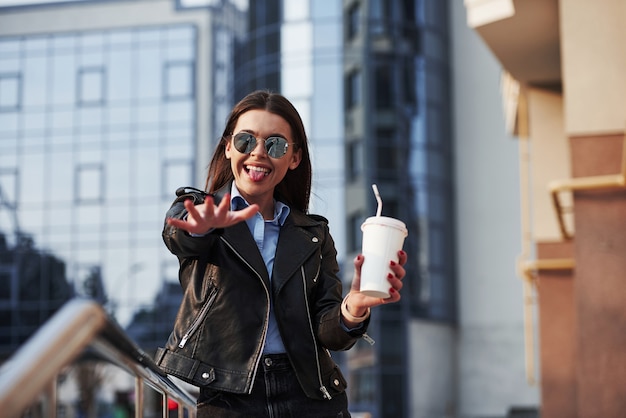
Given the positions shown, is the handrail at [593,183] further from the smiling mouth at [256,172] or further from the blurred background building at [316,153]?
the blurred background building at [316,153]

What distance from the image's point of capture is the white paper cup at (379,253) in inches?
118

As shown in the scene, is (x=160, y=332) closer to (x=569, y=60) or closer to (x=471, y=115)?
(x=471, y=115)

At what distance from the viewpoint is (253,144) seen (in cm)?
346

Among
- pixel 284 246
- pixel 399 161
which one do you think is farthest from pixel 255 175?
pixel 399 161

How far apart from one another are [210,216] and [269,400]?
60cm

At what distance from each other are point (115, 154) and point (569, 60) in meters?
37.7

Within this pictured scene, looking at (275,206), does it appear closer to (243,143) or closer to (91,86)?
(243,143)

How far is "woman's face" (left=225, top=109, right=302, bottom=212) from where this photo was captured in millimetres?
3447

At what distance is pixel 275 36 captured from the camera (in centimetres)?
4000

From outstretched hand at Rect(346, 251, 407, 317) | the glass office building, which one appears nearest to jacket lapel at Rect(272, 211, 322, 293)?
outstretched hand at Rect(346, 251, 407, 317)

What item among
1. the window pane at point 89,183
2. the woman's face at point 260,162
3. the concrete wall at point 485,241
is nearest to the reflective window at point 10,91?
the window pane at point 89,183

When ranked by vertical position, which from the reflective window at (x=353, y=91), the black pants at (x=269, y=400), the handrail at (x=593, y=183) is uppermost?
the reflective window at (x=353, y=91)

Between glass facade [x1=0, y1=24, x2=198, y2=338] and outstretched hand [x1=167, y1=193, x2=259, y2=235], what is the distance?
41.2 metres

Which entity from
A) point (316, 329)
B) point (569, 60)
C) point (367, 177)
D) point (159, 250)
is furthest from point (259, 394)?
point (159, 250)
